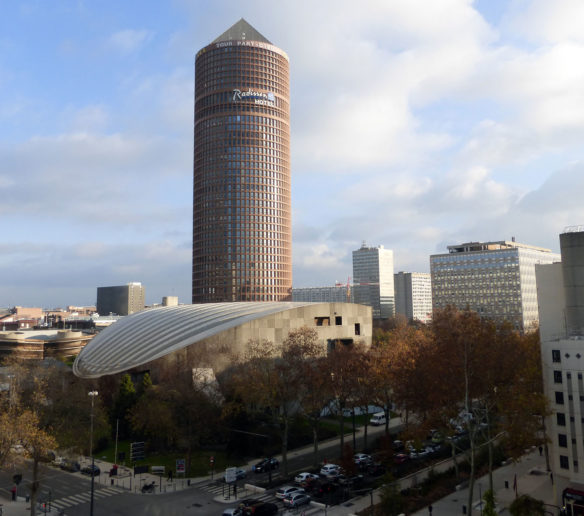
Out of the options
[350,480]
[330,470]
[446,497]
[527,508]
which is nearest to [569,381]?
[527,508]

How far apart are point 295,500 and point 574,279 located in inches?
1515

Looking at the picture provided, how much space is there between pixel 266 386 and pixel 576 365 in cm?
3219

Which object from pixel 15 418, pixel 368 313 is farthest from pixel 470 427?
pixel 368 313

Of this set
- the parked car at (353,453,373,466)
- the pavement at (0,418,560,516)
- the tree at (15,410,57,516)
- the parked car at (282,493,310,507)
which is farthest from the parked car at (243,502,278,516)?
the tree at (15,410,57,516)

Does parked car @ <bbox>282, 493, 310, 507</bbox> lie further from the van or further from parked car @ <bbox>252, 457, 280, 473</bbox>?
the van

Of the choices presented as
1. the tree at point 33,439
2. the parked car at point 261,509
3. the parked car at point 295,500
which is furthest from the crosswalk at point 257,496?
the tree at point 33,439

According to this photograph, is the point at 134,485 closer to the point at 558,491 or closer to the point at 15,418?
the point at 15,418

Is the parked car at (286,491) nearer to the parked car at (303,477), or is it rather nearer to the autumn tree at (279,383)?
the parked car at (303,477)

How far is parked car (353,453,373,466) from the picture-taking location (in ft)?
178

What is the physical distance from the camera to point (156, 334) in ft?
280

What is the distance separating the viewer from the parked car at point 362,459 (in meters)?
54.2

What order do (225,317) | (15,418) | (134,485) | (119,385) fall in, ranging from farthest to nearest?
(225,317)
(119,385)
(134,485)
(15,418)

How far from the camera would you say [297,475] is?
171ft

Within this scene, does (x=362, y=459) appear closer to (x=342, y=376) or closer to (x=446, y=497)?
(x=342, y=376)
